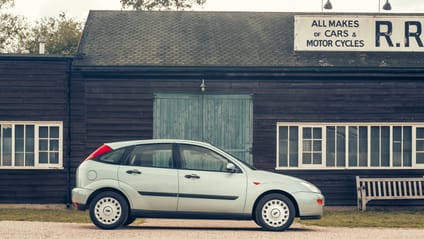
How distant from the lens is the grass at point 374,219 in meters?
19.8

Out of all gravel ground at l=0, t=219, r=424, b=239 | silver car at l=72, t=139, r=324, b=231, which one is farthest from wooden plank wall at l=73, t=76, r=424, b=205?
silver car at l=72, t=139, r=324, b=231

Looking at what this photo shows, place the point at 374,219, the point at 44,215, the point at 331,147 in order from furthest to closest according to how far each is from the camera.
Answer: the point at 331,147 < the point at 44,215 < the point at 374,219

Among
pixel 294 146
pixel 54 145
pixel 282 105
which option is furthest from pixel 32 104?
pixel 294 146

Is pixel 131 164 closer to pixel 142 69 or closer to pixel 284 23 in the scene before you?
pixel 142 69

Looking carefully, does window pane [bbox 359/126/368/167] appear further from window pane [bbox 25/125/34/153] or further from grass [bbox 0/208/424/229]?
window pane [bbox 25/125/34/153]

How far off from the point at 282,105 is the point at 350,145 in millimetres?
2010

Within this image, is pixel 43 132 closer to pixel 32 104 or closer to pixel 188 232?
pixel 32 104

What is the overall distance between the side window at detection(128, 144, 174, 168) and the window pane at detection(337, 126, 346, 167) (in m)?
8.55

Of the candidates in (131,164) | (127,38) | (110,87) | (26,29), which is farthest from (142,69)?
(26,29)

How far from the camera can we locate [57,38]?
5112 cm

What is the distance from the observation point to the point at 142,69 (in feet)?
80.0

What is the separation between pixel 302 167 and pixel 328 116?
1.43m

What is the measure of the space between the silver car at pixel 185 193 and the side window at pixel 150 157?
2cm

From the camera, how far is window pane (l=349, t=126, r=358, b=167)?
2492cm
